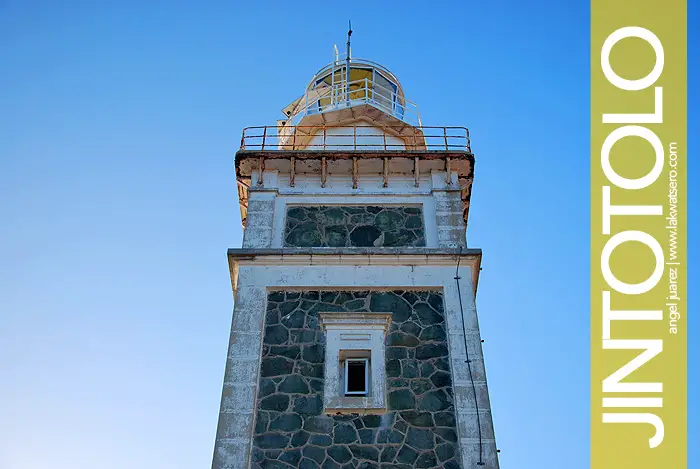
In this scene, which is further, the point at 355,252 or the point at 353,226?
the point at 353,226

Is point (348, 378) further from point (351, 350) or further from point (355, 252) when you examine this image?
point (355, 252)

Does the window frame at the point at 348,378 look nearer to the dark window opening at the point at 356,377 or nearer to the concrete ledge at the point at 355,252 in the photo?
the dark window opening at the point at 356,377

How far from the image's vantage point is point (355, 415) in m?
12.2

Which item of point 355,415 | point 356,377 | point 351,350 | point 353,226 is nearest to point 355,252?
point 353,226

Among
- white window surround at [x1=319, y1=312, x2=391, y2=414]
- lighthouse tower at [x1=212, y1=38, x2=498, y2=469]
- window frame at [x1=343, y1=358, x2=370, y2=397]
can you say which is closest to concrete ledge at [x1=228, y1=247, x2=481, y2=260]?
lighthouse tower at [x1=212, y1=38, x2=498, y2=469]

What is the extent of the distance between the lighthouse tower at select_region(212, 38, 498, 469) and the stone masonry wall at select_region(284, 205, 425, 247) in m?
0.02

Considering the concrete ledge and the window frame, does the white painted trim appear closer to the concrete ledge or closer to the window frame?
the concrete ledge

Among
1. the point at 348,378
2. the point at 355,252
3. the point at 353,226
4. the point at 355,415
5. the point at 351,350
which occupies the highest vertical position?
the point at 353,226

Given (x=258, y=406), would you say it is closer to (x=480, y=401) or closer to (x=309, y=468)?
(x=309, y=468)

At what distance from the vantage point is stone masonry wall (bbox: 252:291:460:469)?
1178cm

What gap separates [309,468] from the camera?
11.6 metres

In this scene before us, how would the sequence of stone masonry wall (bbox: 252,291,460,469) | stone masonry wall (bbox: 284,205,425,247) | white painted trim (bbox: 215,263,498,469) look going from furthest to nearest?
stone masonry wall (bbox: 284,205,425,247), white painted trim (bbox: 215,263,498,469), stone masonry wall (bbox: 252,291,460,469)

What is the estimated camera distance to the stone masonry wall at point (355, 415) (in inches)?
464

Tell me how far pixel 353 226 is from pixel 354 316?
2190mm
